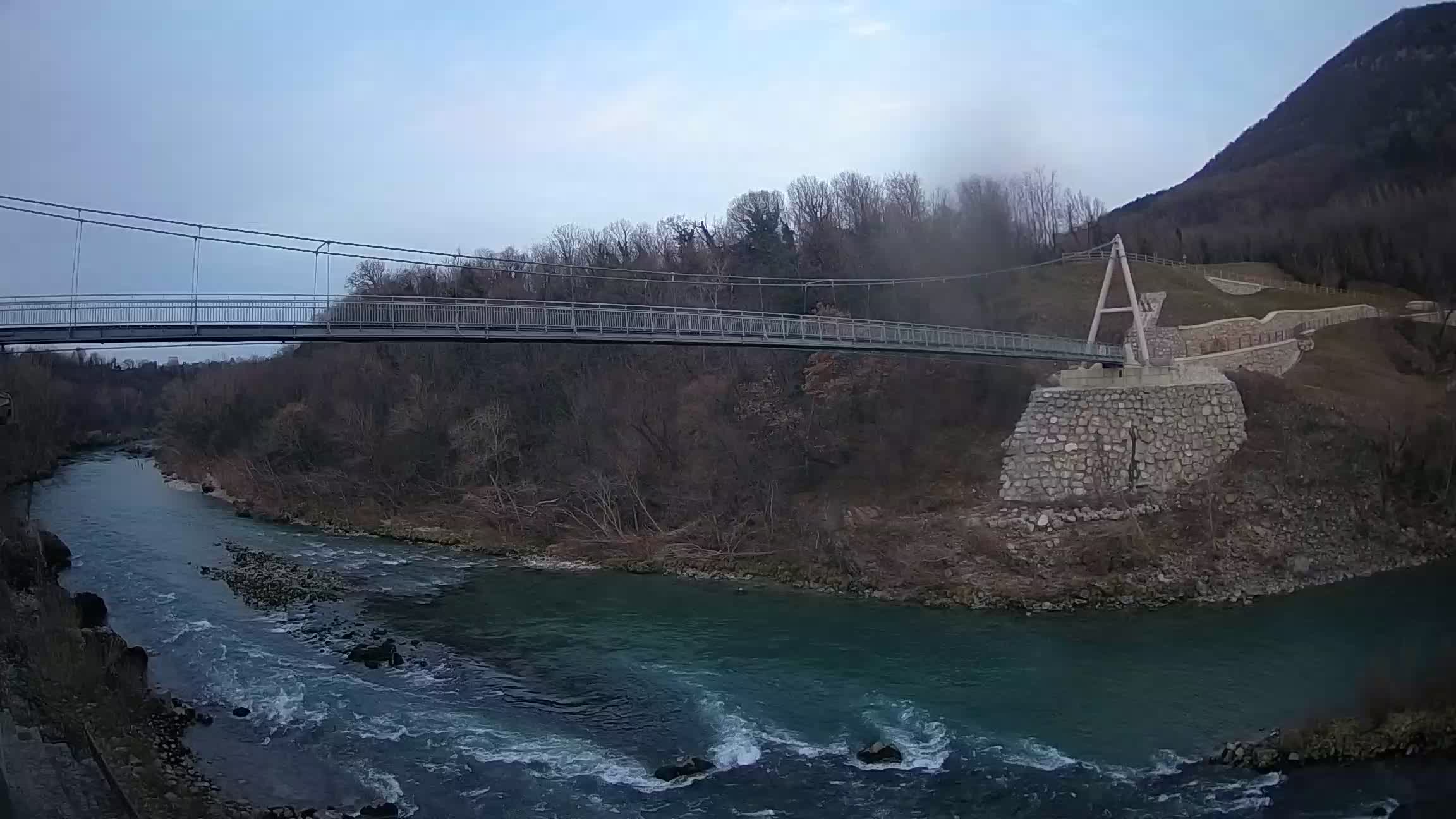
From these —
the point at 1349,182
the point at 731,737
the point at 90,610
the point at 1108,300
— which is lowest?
the point at 90,610

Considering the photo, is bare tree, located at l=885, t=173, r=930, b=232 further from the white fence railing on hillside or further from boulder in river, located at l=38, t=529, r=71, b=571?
boulder in river, located at l=38, t=529, r=71, b=571

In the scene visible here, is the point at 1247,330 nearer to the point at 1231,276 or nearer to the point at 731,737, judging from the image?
the point at 1231,276

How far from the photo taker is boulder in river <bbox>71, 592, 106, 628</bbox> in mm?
18266

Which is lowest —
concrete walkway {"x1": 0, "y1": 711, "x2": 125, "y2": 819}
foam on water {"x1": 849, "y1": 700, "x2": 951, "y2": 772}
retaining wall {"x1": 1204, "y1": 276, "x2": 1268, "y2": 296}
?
foam on water {"x1": 849, "y1": 700, "x2": 951, "y2": 772}

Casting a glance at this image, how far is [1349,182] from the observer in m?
53.6

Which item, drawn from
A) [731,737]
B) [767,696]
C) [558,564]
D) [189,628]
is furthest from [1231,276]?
[189,628]

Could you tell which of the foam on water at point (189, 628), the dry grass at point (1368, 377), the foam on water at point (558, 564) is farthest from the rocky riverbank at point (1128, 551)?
the foam on water at point (189, 628)

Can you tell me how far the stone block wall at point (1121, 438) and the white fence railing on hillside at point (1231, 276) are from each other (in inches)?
501

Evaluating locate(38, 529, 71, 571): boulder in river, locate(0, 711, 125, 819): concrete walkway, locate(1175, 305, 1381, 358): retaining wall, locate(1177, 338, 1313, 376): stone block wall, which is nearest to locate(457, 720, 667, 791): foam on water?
locate(0, 711, 125, 819): concrete walkway

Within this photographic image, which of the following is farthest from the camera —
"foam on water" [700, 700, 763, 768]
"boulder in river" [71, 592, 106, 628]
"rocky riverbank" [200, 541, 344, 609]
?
"rocky riverbank" [200, 541, 344, 609]

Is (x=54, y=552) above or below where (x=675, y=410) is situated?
below

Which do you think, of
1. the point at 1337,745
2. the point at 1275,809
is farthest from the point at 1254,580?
the point at 1275,809

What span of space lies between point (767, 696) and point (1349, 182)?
185ft

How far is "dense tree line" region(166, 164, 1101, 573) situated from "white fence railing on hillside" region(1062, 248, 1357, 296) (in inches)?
97.3
